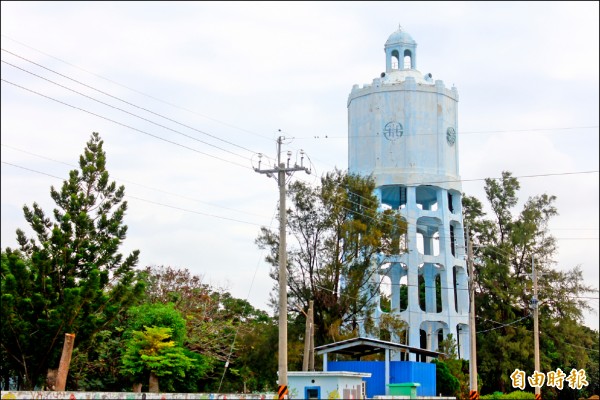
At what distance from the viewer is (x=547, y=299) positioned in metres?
65.1

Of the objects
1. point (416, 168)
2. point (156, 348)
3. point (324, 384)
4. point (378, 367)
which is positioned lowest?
point (324, 384)

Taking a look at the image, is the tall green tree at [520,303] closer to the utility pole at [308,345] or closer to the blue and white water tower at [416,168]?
the blue and white water tower at [416,168]

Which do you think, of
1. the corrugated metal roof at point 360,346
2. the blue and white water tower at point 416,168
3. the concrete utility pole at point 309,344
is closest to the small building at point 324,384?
the corrugated metal roof at point 360,346

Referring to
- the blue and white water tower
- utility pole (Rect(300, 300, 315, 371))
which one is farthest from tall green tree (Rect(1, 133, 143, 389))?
the blue and white water tower

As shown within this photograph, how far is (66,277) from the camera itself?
3778 cm

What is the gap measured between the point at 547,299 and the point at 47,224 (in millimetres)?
39330

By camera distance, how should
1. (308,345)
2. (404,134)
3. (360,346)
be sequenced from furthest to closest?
1. (404,134)
2. (308,345)
3. (360,346)

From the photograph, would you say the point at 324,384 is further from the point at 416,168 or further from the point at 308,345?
the point at 416,168

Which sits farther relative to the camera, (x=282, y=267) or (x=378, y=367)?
(x=378, y=367)

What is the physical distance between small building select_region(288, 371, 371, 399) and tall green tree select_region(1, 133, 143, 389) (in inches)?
329

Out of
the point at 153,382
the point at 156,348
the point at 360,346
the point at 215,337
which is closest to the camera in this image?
the point at 360,346

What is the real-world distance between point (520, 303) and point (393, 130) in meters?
16.9

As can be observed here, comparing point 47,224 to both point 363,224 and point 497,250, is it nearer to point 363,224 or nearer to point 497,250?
point 363,224

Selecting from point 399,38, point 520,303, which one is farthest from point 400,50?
point 520,303
